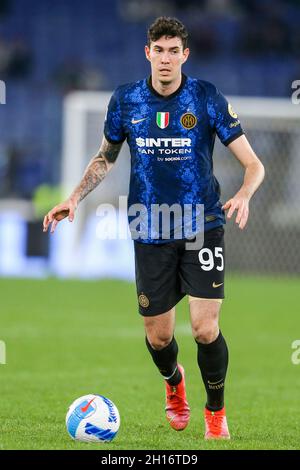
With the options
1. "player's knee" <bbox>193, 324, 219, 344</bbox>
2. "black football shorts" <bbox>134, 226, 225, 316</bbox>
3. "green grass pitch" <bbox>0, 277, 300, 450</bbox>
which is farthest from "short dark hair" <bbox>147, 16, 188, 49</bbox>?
"green grass pitch" <bbox>0, 277, 300, 450</bbox>

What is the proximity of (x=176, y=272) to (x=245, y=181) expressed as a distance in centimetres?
69

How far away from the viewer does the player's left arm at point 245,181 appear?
5828 millimetres

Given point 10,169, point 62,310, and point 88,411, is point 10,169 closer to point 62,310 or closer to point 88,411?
point 62,310

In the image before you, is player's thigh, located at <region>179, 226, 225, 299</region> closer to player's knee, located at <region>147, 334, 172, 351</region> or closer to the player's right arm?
player's knee, located at <region>147, 334, 172, 351</region>

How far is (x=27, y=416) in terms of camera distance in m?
6.79

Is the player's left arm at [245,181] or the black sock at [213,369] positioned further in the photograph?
the black sock at [213,369]

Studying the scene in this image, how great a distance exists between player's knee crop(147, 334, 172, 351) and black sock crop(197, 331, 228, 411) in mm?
336

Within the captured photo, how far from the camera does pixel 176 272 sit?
636cm

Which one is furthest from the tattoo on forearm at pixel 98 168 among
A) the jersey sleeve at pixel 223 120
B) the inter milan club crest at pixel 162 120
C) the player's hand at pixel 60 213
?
the jersey sleeve at pixel 223 120

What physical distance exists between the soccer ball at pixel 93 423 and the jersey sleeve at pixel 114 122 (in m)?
1.65

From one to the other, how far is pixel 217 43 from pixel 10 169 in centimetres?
699

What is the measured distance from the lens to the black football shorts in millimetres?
6191

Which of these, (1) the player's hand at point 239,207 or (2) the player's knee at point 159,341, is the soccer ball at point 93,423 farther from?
(1) the player's hand at point 239,207
